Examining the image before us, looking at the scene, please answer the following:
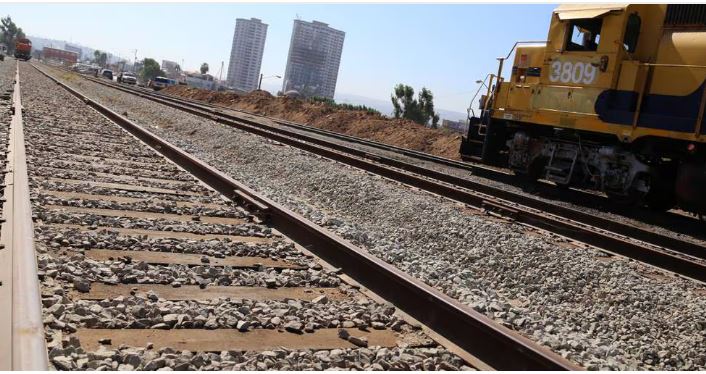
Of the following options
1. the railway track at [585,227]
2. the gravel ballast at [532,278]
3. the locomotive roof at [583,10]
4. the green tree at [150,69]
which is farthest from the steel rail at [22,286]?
the green tree at [150,69]

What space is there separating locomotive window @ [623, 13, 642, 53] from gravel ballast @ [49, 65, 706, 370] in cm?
499

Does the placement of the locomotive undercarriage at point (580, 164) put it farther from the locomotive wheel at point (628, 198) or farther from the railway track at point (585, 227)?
the railway track at point (585, 227)

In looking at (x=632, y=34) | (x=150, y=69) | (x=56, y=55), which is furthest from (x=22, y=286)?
(x=56, y=55)

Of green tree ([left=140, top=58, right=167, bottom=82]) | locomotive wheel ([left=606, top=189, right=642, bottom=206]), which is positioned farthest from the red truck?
locomotive wheel ([left=606, top=189, right=642, bottom=206])

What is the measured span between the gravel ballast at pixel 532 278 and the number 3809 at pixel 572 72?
446 cm

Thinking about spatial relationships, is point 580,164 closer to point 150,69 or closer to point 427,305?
point 427,305

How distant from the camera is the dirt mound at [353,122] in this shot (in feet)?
86.1

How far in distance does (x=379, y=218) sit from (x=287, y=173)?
351cm

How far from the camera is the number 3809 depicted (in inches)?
456

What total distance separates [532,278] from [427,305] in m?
2.06

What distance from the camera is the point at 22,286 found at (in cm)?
338

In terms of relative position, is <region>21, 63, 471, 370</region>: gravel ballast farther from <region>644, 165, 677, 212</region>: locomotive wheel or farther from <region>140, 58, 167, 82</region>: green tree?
<region>140, 58, 167, 82</region>: green tree

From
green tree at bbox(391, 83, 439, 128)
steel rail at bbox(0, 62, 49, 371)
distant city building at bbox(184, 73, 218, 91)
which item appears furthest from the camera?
distant city building at bbox(184, 73, 218, 91)

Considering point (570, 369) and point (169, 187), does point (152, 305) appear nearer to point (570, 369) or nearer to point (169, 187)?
point (570, 369)
